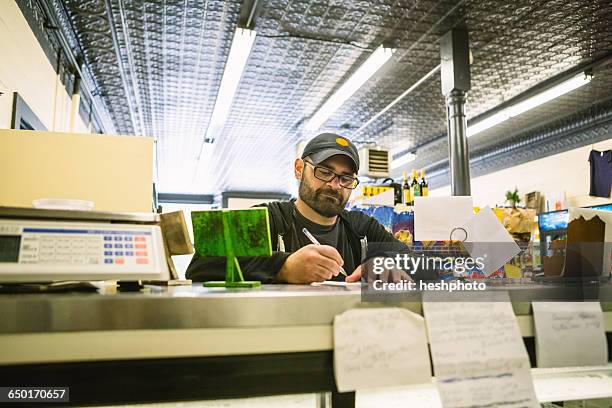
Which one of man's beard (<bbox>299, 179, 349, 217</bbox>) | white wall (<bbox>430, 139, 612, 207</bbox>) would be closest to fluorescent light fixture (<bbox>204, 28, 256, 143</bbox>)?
man's beard (<bbox>299, 179, 349, 217</bbox>)

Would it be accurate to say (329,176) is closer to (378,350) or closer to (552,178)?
(378,350)

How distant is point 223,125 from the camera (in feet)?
23.0

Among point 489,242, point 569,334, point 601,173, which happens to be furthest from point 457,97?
point 569,334

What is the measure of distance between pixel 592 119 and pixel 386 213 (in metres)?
5.41

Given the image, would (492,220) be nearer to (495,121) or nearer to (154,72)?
(154,72)

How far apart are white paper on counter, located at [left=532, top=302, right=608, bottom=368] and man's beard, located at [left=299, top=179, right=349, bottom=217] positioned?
1.23 m

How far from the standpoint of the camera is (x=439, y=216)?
1.25m

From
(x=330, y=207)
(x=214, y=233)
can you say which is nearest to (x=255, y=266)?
(x=214, y=233)

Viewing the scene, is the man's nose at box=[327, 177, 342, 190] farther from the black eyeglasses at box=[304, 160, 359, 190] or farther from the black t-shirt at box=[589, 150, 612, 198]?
the black t-shirt at box=[589, 150, 612, 198]

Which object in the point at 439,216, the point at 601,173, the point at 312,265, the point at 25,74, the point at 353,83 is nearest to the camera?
the point at 312,265

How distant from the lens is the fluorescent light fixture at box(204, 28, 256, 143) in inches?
162

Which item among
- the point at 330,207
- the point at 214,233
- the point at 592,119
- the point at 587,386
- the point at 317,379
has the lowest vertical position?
the point at 587,386

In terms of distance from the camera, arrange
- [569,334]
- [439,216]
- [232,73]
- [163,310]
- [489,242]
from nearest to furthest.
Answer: [163,310]
[569,334]
[489,242]
[439,216]
[232,73]

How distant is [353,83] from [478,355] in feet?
14.9
